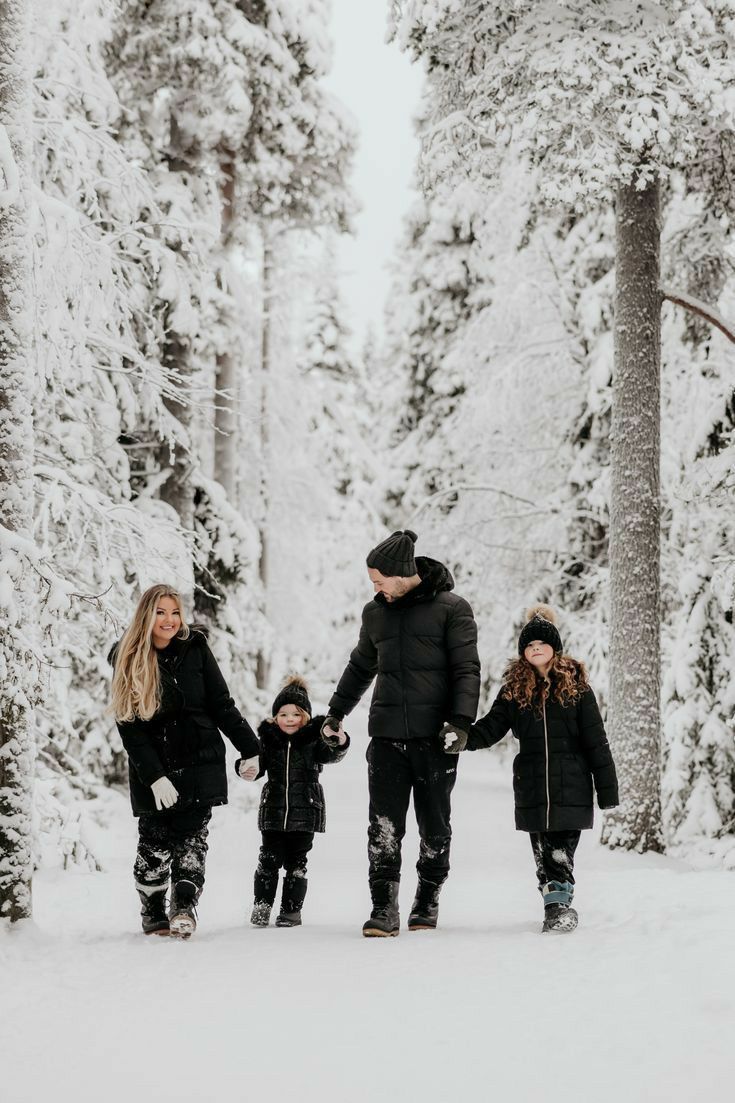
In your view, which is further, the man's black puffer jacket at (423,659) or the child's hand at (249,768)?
the child's hand at (249,768)

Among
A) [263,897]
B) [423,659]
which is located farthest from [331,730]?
[263,897]

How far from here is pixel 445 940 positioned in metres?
6.41

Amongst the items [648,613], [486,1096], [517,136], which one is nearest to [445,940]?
[486,1096]

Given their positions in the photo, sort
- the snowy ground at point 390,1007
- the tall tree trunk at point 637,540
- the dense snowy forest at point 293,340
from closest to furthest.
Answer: the snowy ground at point 390,1007
the dense snowy forest at point 293,340
the tall tree trunk at point 637,540

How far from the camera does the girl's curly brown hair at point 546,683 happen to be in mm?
6727

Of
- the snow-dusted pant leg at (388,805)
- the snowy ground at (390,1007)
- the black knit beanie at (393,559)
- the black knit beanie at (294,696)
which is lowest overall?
the snowy ground at (390,1007)

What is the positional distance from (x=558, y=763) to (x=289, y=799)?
1628 mm

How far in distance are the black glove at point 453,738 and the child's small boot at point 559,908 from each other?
975mm

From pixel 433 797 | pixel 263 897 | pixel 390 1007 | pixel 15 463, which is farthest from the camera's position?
pixel 263 897

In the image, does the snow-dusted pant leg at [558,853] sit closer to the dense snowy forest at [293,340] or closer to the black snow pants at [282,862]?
the black snow pants at [282,862]

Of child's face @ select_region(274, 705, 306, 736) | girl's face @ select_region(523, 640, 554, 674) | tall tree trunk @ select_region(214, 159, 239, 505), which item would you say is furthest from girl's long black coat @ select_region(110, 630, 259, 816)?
tall tree trunk @ select_region(214, 159, 239, 505)

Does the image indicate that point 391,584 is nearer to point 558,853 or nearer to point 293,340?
point 558,853

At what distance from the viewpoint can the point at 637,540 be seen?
10.7 m

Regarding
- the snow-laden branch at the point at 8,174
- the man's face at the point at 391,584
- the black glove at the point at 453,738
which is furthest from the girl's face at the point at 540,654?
the snow-laden branch at the point at 8,174
